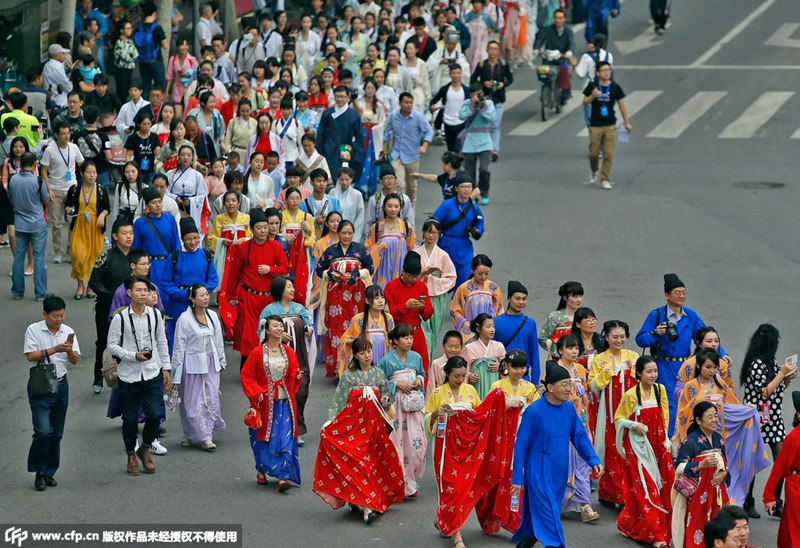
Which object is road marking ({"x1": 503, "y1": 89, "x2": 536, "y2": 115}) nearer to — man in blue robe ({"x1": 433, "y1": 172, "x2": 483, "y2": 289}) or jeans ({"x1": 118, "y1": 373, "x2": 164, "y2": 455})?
man in blue robe ({"x1": 433, "y1": 172, "x2": 483, "y2": 289})

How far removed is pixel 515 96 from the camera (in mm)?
30469

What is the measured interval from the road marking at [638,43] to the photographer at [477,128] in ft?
45.5

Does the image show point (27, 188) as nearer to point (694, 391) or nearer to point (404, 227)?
point (404, 227)

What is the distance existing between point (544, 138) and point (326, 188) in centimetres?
927

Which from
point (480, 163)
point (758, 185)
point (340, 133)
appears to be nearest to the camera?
point (340, 133)

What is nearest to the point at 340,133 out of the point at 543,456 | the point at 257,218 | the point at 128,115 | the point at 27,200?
the point at 128,115

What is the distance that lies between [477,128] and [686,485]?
10.7 meters

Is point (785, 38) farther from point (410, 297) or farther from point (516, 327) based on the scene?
point (516, 327)

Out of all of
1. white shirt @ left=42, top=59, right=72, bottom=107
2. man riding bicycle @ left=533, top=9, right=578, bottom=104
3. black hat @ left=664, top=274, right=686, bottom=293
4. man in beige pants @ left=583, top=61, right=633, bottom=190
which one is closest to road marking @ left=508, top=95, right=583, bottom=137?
man riding bicycle @ left=533, top=9, right=578, bottom=104

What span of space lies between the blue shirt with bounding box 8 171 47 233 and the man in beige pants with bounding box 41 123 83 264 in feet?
3.04

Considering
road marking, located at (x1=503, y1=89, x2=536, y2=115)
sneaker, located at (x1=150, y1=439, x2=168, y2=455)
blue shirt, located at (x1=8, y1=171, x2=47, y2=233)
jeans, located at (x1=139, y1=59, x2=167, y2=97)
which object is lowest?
sneaker, located at (x1=150, y1=439, x2=168, y2=455)

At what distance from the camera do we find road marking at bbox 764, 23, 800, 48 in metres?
35.2

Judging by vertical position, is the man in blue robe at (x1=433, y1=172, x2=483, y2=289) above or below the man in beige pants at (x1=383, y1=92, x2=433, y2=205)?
below

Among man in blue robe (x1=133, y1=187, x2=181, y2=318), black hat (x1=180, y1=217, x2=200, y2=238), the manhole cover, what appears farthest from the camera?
the manhole cover
